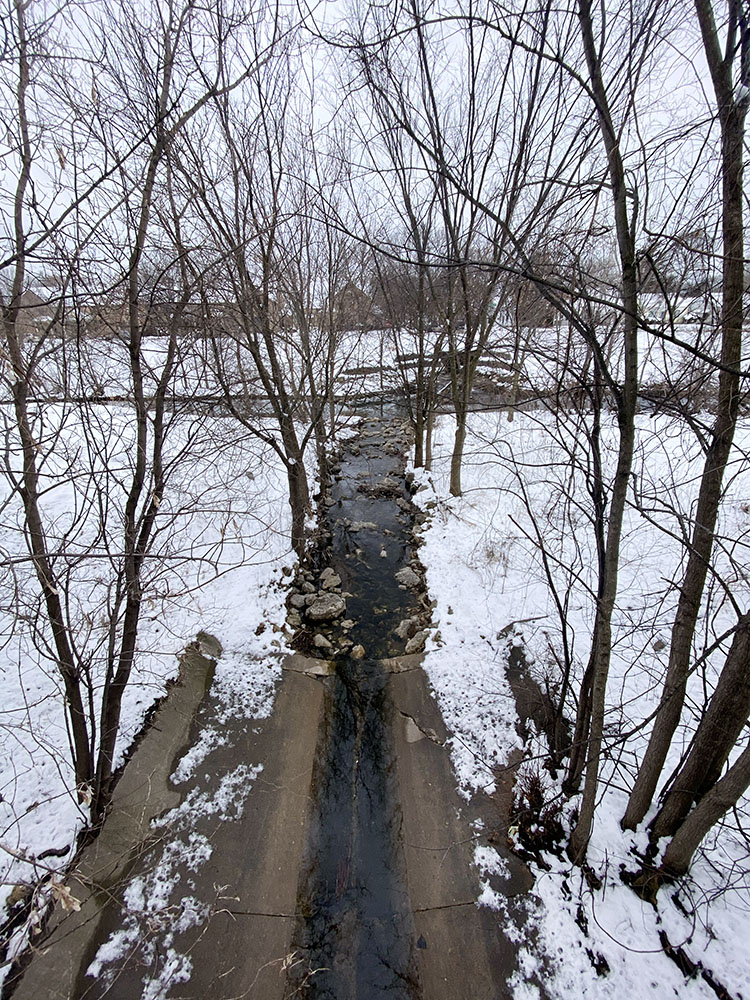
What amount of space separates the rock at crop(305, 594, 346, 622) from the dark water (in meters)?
0.24

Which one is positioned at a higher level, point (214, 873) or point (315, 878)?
point (214, 873)

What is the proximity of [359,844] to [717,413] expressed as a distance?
4580 millimetres

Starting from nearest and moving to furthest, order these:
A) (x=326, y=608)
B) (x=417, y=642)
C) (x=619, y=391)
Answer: (x=619, y=391)
(x=417, y=642)
(x=326, y=608)

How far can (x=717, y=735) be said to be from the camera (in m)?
3.03

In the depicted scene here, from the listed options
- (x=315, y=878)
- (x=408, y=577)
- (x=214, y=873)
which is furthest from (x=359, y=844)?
(x=408, y=577)

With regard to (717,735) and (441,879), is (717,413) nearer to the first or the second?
(717,735)

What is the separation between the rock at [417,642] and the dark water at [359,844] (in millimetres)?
205

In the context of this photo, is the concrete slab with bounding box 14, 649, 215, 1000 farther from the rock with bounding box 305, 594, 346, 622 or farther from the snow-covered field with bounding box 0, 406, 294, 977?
the rock with bounding box 305, 594, 346, 622

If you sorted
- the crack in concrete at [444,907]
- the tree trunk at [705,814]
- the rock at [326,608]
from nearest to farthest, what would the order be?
1. the tree trunk at [705,814]
2. the crack in concrete at [444,907]
3. the rock at [326,608]

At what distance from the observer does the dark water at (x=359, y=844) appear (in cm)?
333

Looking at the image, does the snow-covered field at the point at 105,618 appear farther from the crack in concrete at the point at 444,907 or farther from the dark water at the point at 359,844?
the crack in concrete at the point at 444,907

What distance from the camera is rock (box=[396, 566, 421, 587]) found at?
26.1 feet

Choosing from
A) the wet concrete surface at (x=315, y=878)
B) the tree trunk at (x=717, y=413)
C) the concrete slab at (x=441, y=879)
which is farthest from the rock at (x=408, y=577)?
the tree trunk at (x=717, y=413)

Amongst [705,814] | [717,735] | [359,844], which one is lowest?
[359,844]
